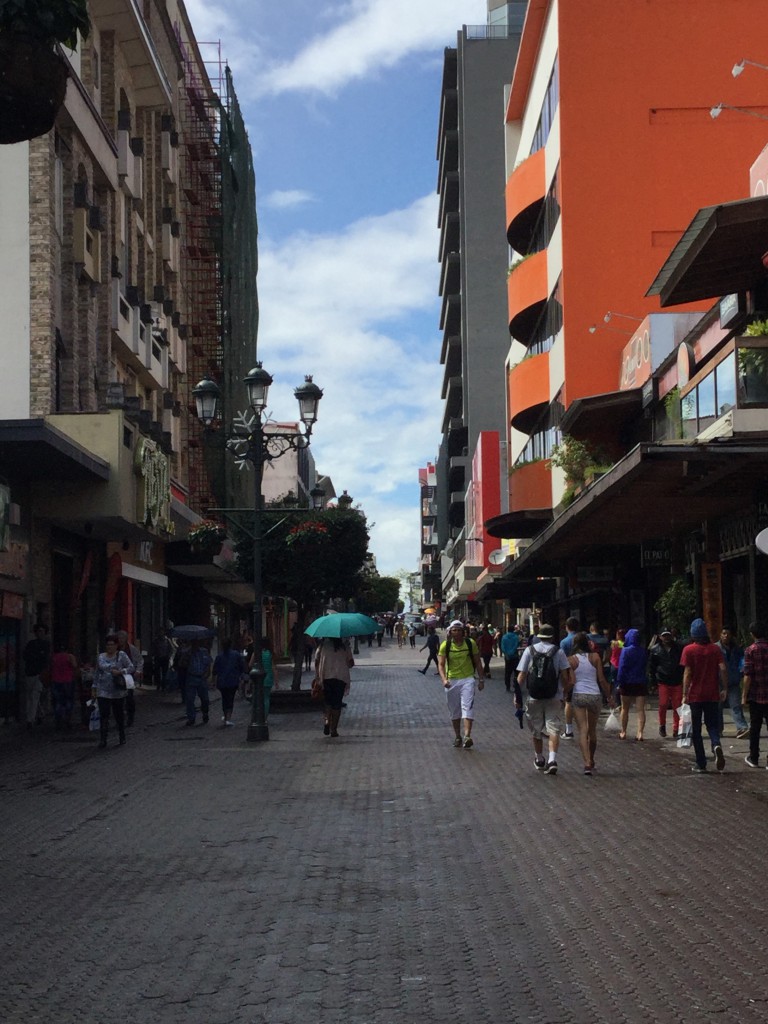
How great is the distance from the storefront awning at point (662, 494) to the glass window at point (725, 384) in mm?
956

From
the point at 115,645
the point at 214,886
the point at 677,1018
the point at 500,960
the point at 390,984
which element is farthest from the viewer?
the point at 115,645

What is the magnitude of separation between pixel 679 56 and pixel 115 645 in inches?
1045

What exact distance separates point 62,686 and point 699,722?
1212 cm

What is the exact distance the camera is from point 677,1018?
5.80m

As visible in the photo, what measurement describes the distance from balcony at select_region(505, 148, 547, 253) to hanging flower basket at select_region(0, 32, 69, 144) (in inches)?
1545

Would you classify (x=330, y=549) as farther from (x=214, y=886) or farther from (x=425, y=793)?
(x=214, y=886)

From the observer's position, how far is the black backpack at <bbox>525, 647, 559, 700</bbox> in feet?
51.0

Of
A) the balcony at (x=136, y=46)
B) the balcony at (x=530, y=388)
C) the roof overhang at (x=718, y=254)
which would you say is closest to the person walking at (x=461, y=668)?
the roof overhang at (x=718, y=254)

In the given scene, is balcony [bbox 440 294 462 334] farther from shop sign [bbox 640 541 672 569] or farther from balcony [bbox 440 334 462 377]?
shop sign [bbox 640 541 672 569]

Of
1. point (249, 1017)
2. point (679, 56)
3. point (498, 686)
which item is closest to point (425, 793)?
point (249, 1017)

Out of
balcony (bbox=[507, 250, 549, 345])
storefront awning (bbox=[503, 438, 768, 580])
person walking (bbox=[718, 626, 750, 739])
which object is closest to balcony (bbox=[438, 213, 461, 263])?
balcony (bbox=[507, 250, 549, 345])

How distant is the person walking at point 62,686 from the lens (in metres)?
23.7

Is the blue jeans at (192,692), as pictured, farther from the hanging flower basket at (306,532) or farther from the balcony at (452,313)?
the balcony at (452,313)

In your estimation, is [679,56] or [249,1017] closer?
[249,1017]
